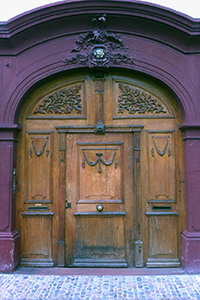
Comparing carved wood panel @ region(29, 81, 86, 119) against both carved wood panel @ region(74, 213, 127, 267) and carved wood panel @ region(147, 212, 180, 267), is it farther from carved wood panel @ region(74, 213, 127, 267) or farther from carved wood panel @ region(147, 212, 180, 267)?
carved wood panel @ region(147, 212, 180, 267)

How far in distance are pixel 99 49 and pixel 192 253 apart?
3.92m

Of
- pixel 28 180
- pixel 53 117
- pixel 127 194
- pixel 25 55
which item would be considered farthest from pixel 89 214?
pixel 25 55

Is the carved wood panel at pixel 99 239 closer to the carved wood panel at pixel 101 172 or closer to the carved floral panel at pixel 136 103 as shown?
the carved wood panel at pixel 101 172

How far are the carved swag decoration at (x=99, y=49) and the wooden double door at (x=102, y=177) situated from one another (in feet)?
1.02

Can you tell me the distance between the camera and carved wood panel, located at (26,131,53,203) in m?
4.39

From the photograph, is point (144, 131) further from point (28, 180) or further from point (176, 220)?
point (28, 180)

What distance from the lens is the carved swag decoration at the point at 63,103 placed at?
177 inches

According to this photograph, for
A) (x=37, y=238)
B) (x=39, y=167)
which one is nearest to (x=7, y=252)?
(x=37, y=238)

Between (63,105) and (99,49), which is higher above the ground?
(99,49)

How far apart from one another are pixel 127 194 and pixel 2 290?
248 cm

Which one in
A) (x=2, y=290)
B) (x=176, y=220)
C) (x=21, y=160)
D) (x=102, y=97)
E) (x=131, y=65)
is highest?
(x=131, y=65)

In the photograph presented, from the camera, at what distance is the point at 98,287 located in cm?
363

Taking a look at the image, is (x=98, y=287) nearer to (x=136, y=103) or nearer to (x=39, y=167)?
(x=39, y=167)

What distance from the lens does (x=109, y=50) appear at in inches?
172
